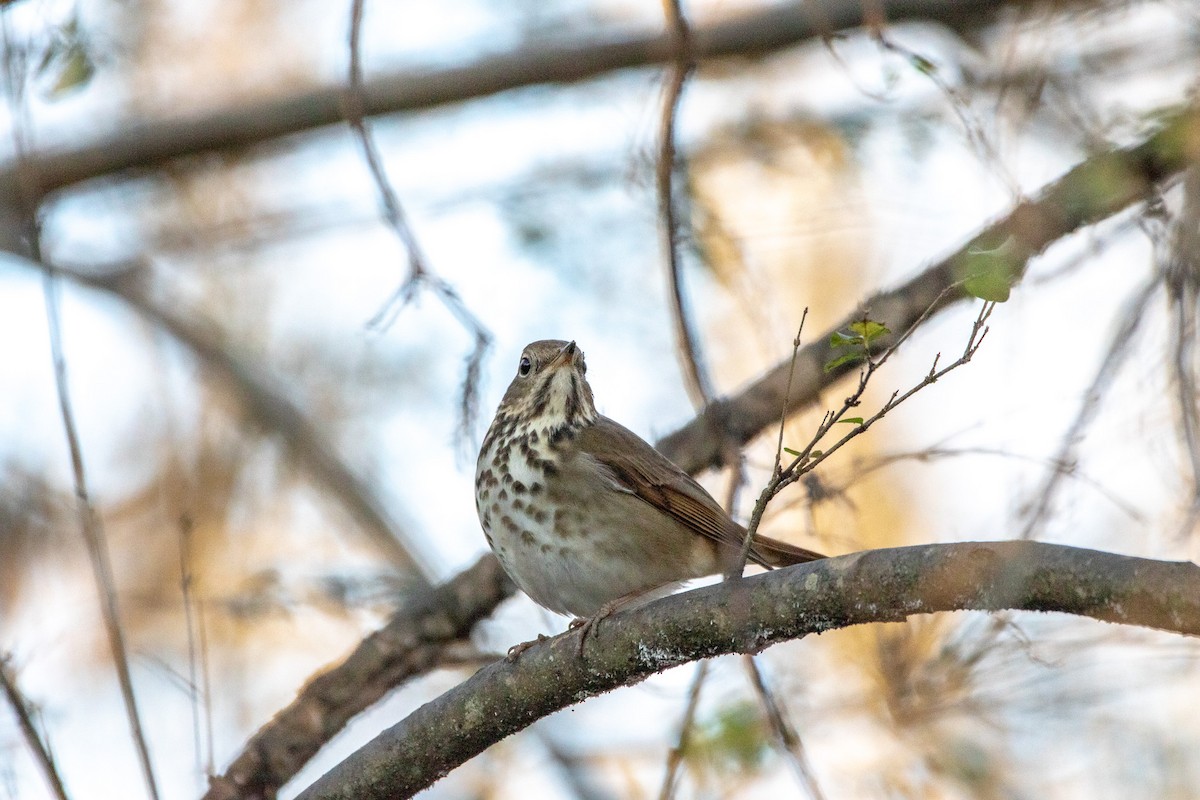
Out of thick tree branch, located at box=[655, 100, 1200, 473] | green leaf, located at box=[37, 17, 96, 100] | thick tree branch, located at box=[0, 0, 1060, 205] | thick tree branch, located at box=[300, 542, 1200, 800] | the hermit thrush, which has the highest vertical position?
thick tree branch, located at box=[0, 0, 1060, 205]

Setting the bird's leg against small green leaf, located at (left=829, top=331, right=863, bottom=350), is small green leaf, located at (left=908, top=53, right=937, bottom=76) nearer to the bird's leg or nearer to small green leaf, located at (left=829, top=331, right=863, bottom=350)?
small green leaf, located at (left=829, top=331, right=863, bottom=350)

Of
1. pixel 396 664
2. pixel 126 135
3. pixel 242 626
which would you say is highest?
pixel 126 135

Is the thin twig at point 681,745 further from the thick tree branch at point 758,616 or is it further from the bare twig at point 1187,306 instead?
the bare twig at point 1187,306

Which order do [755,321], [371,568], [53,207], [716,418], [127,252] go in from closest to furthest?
1. [716,418]
2. [755,321]
3. [371,568]
4. [53,207]
5. [127,252]

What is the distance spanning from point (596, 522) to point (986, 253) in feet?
6.96

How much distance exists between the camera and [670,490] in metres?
5.51

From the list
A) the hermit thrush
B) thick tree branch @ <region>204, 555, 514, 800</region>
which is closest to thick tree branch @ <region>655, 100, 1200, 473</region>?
the hermit thrush

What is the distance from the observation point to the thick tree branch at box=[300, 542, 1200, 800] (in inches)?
115

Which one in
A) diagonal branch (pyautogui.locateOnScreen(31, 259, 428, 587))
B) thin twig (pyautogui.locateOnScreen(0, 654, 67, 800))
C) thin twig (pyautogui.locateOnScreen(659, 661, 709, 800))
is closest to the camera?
thin twig (pyautogui.locateOnScreen(0, 654, 67, 800))

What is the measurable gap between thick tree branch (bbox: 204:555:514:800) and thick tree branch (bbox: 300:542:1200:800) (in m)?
1.77

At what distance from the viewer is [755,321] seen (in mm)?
6156

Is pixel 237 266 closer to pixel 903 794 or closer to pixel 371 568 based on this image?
pixel 371 568

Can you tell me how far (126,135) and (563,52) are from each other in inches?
108

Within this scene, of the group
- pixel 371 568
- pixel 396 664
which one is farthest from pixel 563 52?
pixel 396 664
